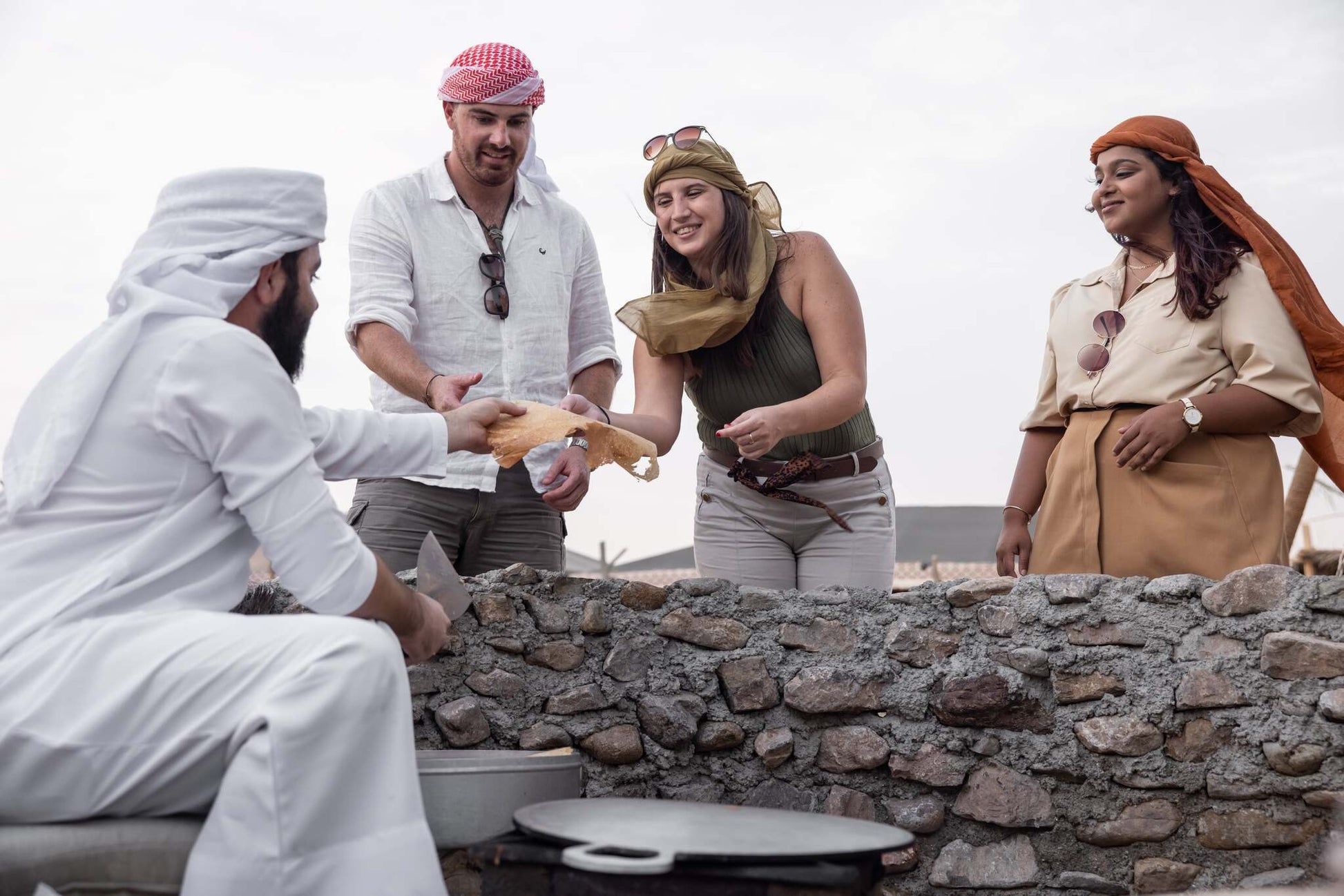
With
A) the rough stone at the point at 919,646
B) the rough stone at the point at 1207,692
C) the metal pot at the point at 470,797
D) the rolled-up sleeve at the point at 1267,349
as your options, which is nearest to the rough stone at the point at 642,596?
the rough stone at the point at 919,646

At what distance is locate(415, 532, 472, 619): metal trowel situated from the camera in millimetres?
2973

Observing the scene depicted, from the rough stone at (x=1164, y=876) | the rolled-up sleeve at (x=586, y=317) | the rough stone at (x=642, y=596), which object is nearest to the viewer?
the rough stone at (x=1164, y=876)

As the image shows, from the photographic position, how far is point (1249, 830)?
3.06m

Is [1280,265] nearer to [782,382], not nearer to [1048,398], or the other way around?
[1048,398]

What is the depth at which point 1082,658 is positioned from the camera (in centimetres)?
324

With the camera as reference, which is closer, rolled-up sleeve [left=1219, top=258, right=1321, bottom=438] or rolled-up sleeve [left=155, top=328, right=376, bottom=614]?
rolled-up sleeve [left=155, top=328, right=376, bottom=614]

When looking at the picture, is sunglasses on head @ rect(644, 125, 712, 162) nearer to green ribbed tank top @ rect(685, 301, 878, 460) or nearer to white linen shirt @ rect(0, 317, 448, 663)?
green ribbed tank top @ rect(685, 301, 878, 460)

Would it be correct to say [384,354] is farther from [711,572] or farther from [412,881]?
[412,881]

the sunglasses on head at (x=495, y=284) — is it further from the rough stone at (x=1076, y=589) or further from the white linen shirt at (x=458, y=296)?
the rough stone at (x=1076, y=589)

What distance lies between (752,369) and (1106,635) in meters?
1.22

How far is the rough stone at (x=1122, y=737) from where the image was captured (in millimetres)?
3143

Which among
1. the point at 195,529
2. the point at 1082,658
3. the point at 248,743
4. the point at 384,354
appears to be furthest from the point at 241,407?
the point at 1082,658

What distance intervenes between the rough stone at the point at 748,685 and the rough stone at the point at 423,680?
795mm

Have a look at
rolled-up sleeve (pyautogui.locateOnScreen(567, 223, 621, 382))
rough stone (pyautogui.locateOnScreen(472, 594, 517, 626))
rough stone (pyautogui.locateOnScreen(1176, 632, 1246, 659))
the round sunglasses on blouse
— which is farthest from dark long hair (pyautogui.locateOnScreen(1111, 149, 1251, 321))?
rough stone (pyautogui.locateOnScreen(472, 594, 517, 626))
